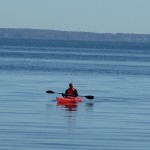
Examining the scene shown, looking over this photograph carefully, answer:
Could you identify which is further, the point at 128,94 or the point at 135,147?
the point at 128,94

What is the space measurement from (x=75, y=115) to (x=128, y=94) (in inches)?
528

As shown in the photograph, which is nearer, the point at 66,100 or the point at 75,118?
the point at 75,118

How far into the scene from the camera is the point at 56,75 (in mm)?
72750

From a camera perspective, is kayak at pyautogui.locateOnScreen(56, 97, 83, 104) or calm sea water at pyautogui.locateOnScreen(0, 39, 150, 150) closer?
calm sea water at pyautogui.locateOnScreen(0, 39, 150, 150)

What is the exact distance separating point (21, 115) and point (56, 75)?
35974 millimetres

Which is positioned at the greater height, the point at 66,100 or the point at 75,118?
the point at 66,100

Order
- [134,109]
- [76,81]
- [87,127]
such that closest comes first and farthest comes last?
[87,127], [134,109], [76,81]

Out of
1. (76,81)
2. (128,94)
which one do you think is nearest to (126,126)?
(128,94)

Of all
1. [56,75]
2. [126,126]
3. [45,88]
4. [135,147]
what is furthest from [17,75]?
[135,147]

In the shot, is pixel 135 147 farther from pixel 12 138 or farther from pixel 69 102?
pixel 69 102

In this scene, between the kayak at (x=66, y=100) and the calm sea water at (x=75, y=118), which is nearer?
the calm sea water at (x=75, y=118)

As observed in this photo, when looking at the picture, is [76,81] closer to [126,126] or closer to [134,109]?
[134,109]

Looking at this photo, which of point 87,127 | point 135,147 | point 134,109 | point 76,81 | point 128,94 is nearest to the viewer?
point 135,147

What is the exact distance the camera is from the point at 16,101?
43.8m
